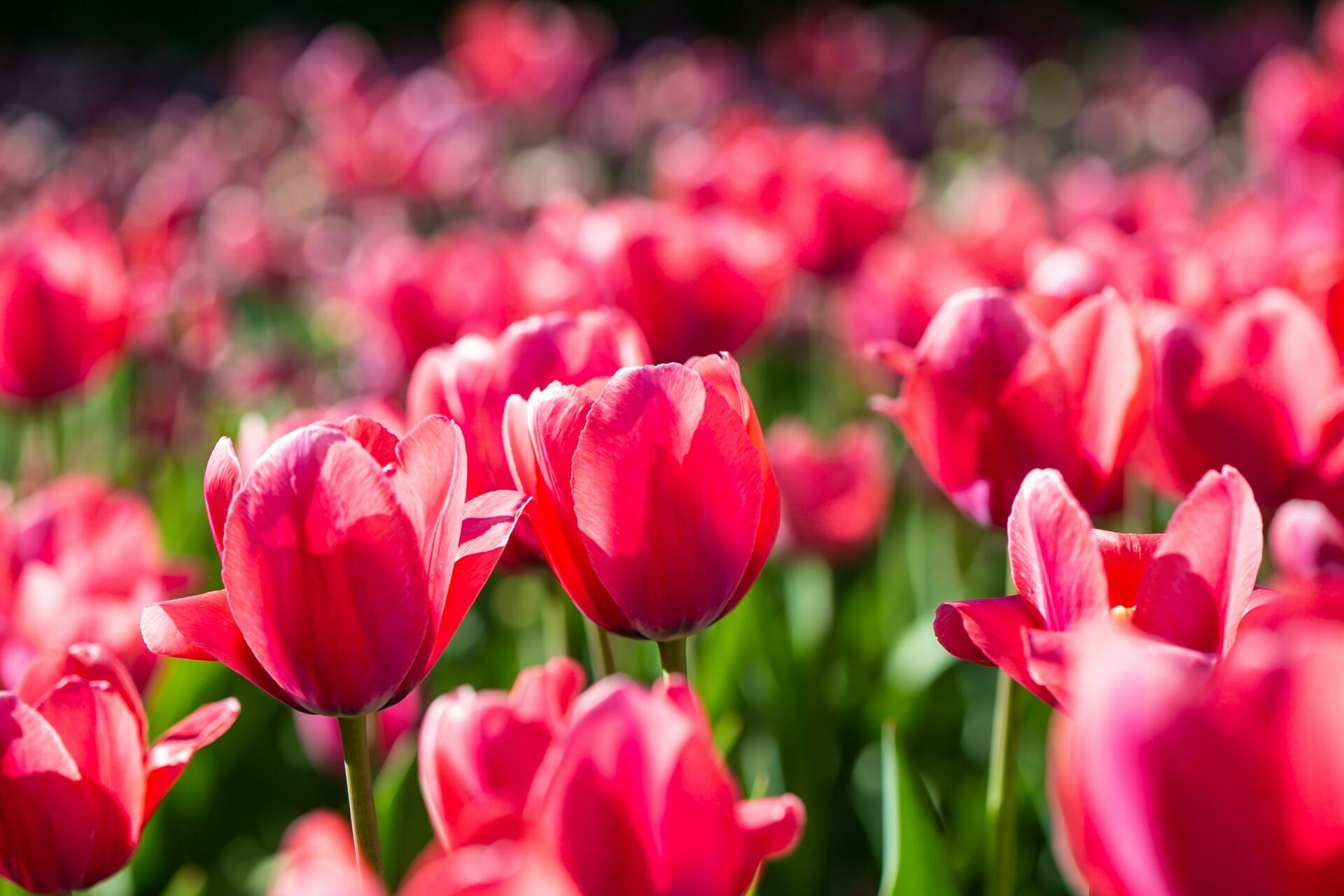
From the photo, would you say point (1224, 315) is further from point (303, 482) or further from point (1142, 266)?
point (303, 482)

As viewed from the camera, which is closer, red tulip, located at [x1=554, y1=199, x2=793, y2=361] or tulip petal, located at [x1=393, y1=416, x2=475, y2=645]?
tulip petal, located at [x1=393, y1=416, x2=475, y2=645]

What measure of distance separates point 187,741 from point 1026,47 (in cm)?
470

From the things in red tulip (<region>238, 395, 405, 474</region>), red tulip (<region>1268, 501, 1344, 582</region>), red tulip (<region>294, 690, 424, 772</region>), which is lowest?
red tulip (<region>294, 690, 424, 772</region>)

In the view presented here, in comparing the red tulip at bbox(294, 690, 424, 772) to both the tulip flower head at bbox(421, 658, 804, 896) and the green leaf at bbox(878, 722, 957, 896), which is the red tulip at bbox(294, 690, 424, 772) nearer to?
the green leaf at bbox(878, 722, 957, 896)

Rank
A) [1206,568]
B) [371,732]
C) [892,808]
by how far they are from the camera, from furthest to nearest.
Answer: [371,732] → [892,808] → [1206,568]

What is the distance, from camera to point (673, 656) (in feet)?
1.89

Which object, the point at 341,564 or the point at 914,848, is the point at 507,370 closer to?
the point at 341,564

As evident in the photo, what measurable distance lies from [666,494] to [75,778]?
25 centimetres

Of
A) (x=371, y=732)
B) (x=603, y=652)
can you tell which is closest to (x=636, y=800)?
(x=603, y=652)

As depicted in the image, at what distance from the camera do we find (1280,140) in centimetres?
175

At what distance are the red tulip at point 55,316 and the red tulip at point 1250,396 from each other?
0.91m

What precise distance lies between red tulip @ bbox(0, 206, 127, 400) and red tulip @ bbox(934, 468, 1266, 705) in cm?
95

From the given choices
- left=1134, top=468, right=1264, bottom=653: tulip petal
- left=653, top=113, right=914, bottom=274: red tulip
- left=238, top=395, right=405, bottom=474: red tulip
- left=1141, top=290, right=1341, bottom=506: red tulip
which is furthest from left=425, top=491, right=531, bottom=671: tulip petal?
left=653, top=113, right=914, bottom=274: red tulip

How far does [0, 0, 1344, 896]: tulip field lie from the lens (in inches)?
14.3
